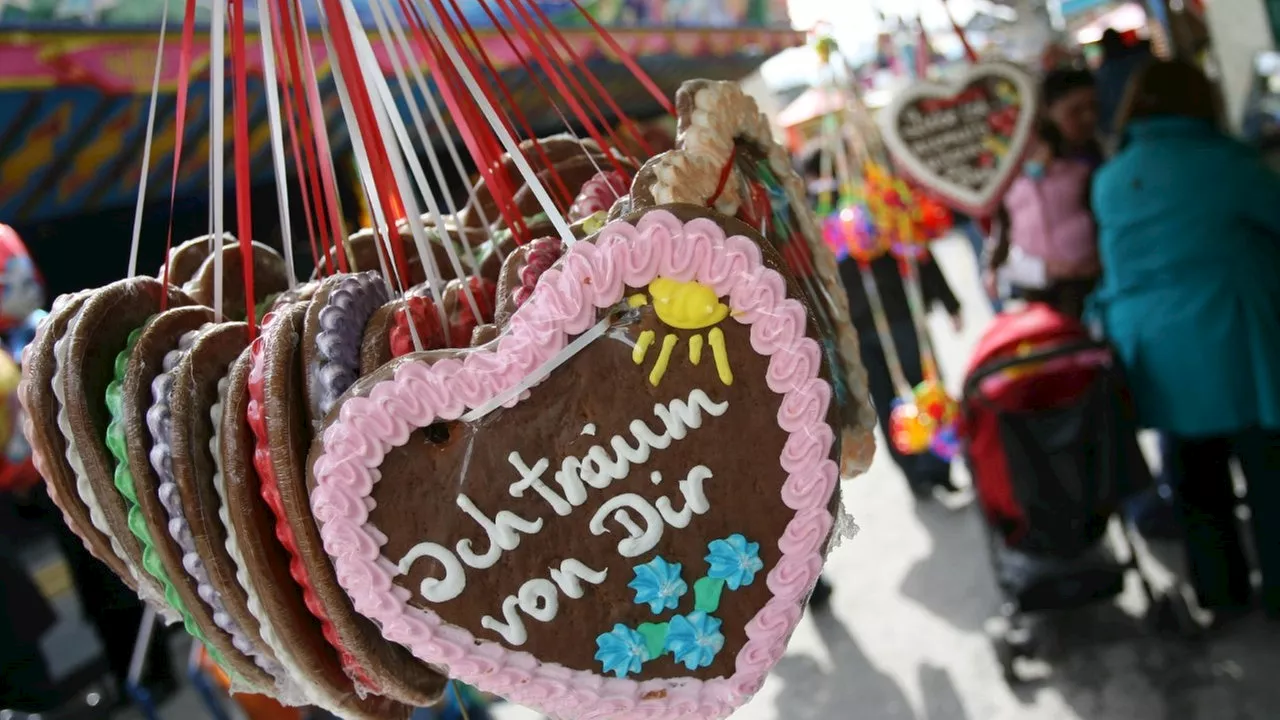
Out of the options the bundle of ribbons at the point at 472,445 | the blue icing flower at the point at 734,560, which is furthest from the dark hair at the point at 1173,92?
the blue icing flower at the point at 734,560

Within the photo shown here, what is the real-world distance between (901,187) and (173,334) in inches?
141

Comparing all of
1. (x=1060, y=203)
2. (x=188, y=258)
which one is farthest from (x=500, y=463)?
(x=1060, y=203)

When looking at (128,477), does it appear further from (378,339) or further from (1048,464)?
(1048,464)

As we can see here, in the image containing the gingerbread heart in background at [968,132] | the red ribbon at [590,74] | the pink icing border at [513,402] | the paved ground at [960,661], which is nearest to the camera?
the pink icing border at [513,402]

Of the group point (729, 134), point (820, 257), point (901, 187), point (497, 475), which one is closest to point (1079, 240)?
point (901, 187)

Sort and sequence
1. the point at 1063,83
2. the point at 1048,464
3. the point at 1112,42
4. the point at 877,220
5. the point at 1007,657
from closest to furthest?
the point at 1048,464, the point at 1007,657, the point at 1063,83, the point at 877,220, the point at 1112,42

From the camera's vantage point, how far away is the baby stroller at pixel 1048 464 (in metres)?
2.73

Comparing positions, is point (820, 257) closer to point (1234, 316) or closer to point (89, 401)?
point (89, 401)

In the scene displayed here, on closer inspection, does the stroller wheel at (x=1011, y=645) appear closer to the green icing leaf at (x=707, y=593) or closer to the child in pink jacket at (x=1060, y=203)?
the child in pink jacket at (x=1060, y=203)

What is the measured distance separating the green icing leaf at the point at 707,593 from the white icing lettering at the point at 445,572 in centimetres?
16

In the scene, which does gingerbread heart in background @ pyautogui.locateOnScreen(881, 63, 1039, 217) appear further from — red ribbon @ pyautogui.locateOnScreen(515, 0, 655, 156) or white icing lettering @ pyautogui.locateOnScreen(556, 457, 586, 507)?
white icing lettering @ pyautogui.locateOnScreen(556, 457, 586, 507)

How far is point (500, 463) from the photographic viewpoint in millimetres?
618

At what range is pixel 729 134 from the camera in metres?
0.75

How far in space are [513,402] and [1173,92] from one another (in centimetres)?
266
